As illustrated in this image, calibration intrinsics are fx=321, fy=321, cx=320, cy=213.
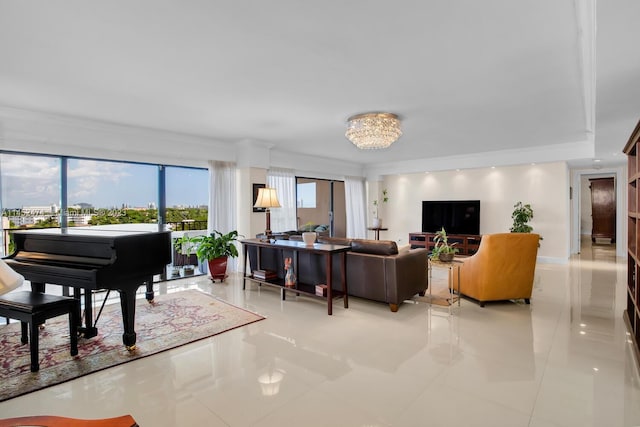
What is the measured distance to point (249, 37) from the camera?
242 centimetres

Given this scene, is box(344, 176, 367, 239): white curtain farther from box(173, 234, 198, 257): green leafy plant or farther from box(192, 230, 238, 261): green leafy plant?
box(173, 234, 198, 257): green leafy plant

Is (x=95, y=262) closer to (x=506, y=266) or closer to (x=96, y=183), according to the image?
(x=96, y=183)

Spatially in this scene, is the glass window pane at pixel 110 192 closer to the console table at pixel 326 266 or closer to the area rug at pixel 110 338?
the area rug at pixel 110 338

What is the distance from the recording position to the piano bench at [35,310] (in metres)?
2.46

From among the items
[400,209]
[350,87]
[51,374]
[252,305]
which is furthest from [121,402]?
[400,209]

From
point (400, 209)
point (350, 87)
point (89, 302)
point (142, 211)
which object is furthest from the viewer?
point (400, 209)

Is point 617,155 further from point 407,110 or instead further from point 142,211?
point 142,211

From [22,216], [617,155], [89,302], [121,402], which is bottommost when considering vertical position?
[121,402]

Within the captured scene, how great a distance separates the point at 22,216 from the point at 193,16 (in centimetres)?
398

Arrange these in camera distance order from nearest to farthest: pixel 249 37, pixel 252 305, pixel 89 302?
1. pixel 249 37
2. pixel 89 302
3. pixel 252 305

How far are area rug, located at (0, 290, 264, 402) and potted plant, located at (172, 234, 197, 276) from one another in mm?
1411

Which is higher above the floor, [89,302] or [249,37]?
[249,37]

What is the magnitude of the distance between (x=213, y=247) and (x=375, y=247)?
2879mm

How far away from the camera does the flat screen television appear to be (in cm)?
788
